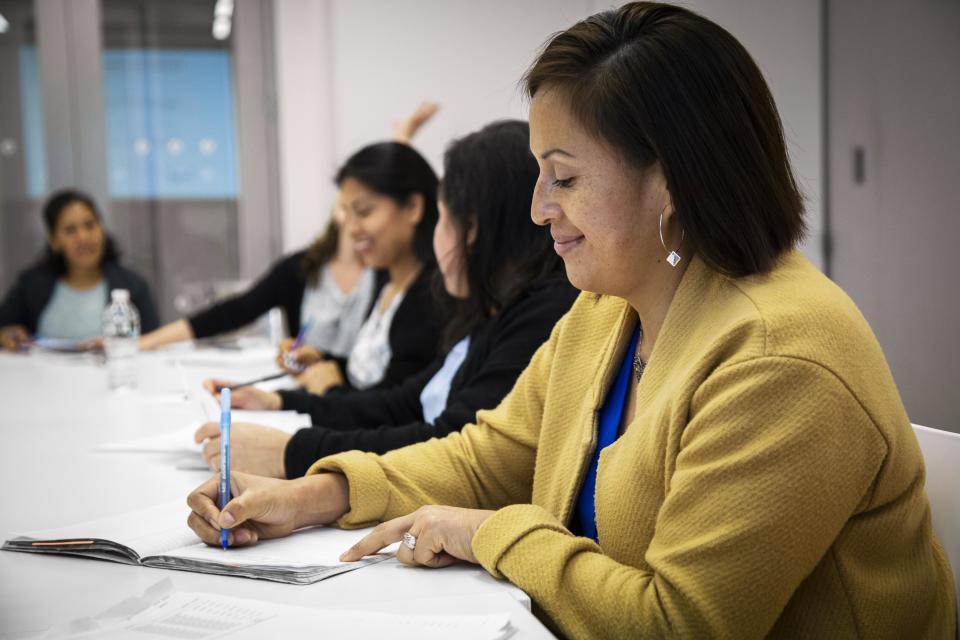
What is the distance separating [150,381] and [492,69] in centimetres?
252

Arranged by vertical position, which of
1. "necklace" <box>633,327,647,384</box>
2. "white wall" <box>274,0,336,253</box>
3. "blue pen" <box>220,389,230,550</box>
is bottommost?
"blue pen" <box>220,389,230,550</box>

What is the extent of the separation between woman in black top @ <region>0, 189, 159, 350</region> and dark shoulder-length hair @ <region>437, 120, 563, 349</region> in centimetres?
297

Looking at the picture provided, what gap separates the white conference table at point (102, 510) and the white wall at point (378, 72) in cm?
227

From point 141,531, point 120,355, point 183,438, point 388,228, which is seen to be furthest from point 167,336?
point 141,531

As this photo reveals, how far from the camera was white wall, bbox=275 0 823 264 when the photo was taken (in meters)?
4.60

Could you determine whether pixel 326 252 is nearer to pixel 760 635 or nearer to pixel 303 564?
pixel 303 564

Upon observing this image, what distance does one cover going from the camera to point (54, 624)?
985 millimetres

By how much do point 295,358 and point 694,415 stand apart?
2204mm

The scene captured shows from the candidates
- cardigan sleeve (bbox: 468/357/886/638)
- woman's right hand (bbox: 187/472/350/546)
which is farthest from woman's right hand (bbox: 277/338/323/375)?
cardigan sleeve (bbox: 468/357/886/638)

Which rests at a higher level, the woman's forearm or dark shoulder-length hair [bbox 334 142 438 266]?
dark shoulder-length hair [bbox 334 142 438 266]

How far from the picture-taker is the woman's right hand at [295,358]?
2.96m

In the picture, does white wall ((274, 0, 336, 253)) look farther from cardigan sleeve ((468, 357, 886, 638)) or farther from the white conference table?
cardigan sleeve ((468, 357, 886, 638))

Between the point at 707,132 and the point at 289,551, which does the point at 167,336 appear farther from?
the point at 707,132

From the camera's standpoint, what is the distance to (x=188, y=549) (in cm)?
119
